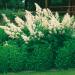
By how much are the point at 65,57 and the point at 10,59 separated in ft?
5.34

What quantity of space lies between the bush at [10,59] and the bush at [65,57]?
3.76 ft

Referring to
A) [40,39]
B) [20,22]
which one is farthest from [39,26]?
[20,22]

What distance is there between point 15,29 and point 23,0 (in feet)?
49.1

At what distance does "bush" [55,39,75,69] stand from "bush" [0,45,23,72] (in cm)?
115

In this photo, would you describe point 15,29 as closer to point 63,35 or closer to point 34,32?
point 34,32

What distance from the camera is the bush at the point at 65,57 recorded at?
12609 mm

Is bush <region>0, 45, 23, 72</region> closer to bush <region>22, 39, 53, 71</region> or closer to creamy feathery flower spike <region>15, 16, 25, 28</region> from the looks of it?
bush <region>22, 39, 53, 71</region>

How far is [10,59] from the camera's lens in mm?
12422

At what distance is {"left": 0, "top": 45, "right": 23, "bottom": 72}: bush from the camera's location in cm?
1241

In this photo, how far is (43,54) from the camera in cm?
1254

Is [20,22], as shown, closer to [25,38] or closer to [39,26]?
[39,26]

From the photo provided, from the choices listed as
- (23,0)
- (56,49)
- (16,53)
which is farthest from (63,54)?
(23,0)

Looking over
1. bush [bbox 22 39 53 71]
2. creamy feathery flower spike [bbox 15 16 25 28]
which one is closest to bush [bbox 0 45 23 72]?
bush [bbox 22 39 53 71]

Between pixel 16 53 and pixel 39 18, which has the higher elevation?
pixel 39 18
